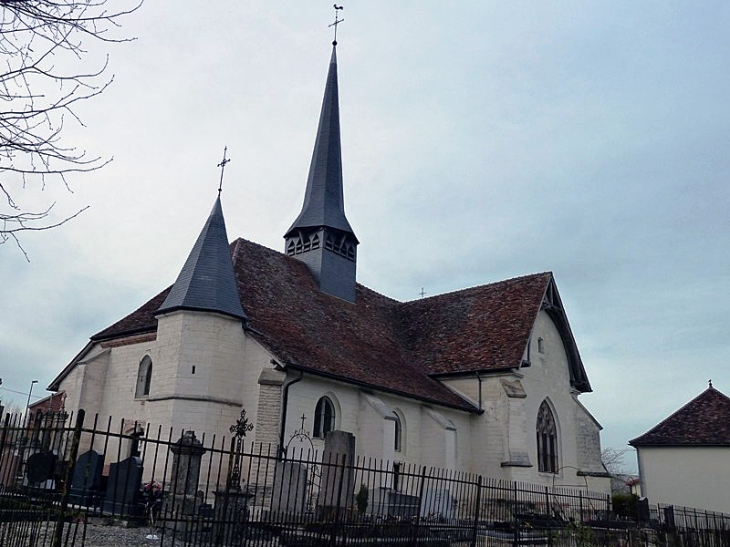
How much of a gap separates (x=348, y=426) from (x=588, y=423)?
47.2ft

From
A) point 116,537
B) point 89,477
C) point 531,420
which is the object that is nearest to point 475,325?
point 531,420

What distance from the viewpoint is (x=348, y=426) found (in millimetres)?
20641

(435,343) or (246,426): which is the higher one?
(435,343)

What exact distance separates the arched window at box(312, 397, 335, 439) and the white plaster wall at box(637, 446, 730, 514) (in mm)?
17750

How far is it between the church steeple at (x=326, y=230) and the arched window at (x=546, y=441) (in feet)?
30.5

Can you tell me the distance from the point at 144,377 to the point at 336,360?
600 cm

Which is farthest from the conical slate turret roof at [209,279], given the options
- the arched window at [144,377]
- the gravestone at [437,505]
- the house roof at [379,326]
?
the gravestone at [437,505]

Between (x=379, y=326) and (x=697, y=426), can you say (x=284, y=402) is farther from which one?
(x=697, y=426)

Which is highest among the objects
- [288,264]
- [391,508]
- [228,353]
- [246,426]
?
[288,264]

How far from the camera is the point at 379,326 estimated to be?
92.4 feet

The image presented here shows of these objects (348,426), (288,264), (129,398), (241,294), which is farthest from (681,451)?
(129,398)

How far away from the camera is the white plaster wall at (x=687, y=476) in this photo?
2817 cm

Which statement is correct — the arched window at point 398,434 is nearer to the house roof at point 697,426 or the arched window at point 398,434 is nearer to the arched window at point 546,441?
the arched window at point 546,441

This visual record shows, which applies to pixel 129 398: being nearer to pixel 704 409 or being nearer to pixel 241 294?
pixel 241 294
